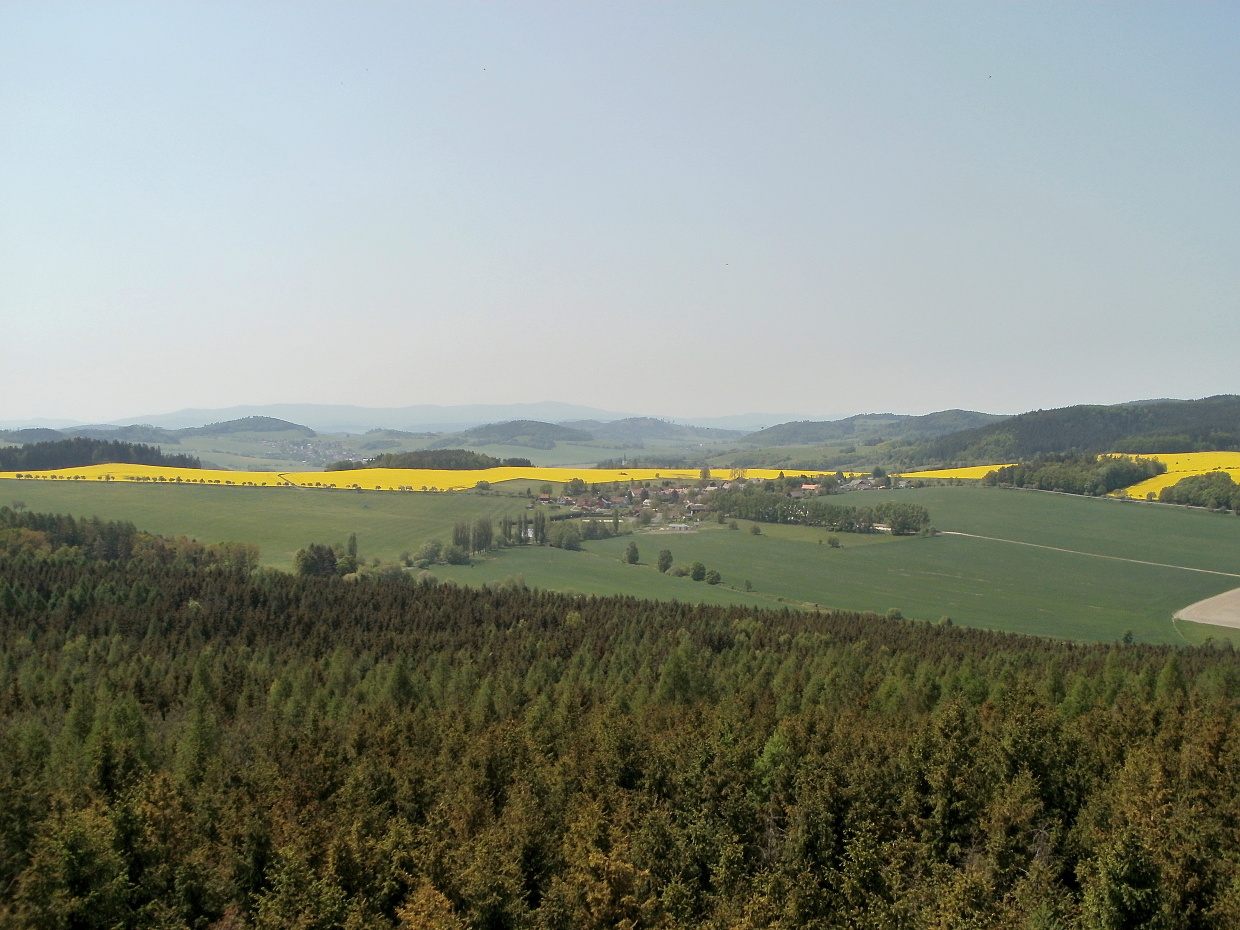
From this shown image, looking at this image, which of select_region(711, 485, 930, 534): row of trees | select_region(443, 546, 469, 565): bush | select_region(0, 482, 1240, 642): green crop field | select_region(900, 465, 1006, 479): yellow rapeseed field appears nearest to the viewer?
select_region(0, 482, 1240, 642): green crop field

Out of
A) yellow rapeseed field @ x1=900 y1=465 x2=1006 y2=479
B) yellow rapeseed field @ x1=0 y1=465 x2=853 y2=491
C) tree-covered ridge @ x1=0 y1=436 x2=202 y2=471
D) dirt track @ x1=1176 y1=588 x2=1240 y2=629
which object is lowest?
dirt track @ x1=1176 y1=588 x2=1240 y2=629

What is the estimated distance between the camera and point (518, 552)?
109812 mm

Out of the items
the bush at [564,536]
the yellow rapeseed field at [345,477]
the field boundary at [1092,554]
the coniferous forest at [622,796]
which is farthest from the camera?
the yellow rapeseed field at [345,477]

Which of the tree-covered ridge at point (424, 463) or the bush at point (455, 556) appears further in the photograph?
the tree-covered ridge at point (424, 463)

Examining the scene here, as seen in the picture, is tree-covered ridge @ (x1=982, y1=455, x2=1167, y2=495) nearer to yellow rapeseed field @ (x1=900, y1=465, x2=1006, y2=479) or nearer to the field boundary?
yellow rapeseed field @ (x1=900, y1=465, x2=1006, y2=479)

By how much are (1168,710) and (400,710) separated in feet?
117

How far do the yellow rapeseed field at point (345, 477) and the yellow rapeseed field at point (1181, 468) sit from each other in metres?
73.0

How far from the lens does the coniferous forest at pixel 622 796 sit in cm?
2247

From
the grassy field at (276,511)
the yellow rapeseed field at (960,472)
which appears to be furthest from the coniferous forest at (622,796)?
the yellow rapeseed field at (960,472)

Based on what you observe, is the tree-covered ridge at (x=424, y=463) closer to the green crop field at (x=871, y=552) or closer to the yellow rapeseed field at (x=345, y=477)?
the yellow rapeseed field at (x=345, y=477)

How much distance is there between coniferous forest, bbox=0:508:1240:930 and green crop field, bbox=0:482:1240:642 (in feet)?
95.7

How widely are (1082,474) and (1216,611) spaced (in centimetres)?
6941

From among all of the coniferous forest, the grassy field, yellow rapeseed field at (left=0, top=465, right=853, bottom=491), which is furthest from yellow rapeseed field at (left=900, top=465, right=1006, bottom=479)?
the coniferous forest

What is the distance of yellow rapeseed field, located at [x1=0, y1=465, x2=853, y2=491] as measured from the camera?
490 ft
